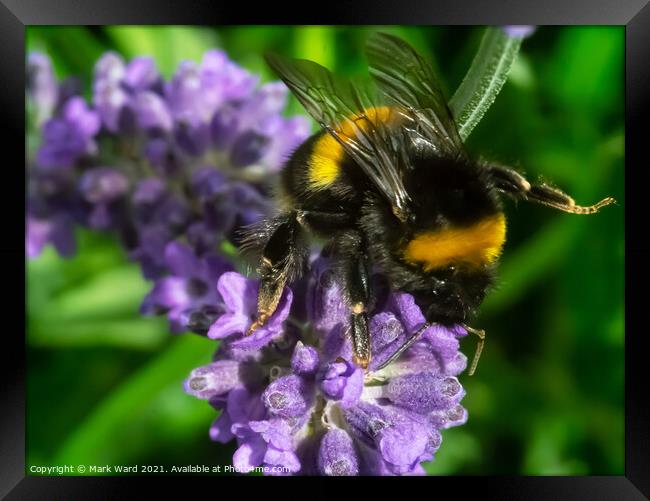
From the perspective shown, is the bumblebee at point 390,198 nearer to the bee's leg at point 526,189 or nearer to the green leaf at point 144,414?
the bee's leg at point 526,189

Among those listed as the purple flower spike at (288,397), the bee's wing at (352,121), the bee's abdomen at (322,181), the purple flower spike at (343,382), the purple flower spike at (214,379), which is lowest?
the purple flower spike at (214,379)

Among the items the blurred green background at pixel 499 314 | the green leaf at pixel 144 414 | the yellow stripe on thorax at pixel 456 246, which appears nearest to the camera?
the yellow stripe on thorax at pixel 456 246

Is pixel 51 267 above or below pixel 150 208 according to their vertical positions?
below

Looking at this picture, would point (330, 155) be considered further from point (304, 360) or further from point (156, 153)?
Result: point (156, 153)

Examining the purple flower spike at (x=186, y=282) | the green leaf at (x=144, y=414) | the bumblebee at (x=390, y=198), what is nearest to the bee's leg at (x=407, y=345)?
the bumblebee at (x=390, y=198)

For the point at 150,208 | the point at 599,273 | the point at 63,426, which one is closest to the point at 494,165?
the point at 150,208

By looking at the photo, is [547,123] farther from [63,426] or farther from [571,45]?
[63,426]
